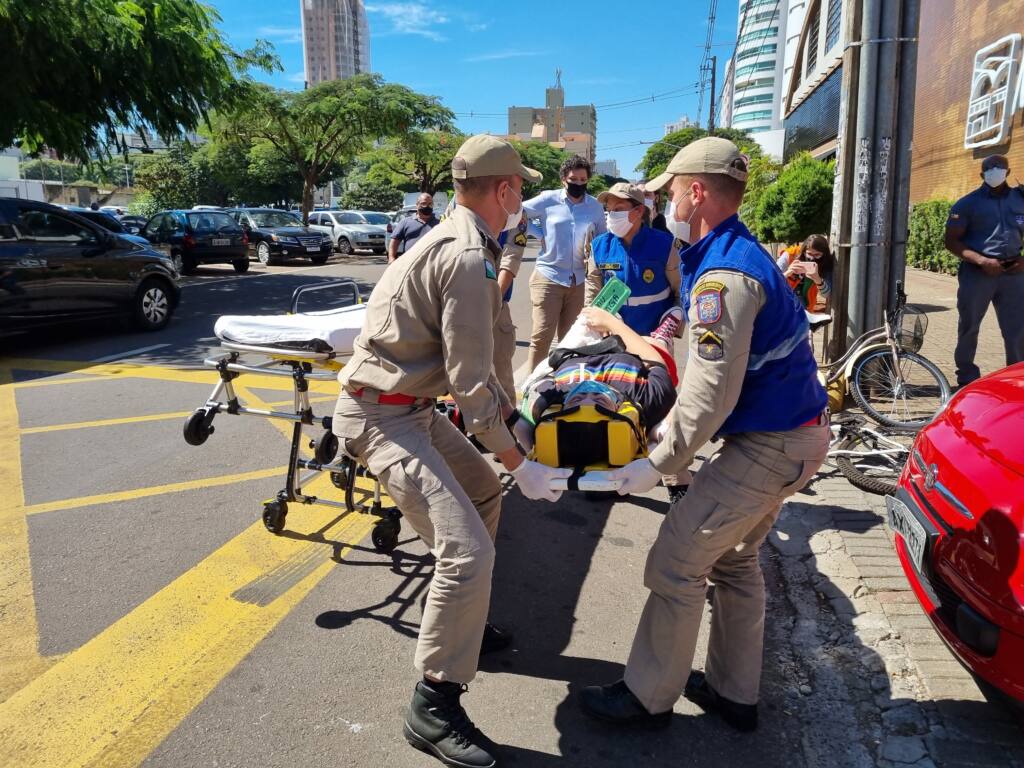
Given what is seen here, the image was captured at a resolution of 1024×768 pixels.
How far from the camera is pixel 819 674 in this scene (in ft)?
10.1

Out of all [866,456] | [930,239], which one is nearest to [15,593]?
[866,456]

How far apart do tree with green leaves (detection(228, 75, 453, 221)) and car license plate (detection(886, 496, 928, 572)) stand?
1152 inches

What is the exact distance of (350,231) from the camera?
28.8 m

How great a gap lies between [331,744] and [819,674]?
6.30ft

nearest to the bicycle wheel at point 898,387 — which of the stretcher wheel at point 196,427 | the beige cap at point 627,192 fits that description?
the beige cap at point 627,192

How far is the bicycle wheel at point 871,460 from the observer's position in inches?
188

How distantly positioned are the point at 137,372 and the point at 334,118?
2413cm

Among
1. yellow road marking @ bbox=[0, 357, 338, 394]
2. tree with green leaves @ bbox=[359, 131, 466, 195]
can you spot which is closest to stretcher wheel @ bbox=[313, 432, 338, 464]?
yellow road marking @ bbox=[0, 357, 338, 394]

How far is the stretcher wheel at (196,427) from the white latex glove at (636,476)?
2.25 m

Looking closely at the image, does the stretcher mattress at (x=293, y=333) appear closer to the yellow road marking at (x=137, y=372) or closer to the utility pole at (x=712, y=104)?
the yellow road marking at (x=137, y=372)

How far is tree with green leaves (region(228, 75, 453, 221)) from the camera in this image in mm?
29547

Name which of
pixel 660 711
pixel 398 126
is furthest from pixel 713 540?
pixel 398 126

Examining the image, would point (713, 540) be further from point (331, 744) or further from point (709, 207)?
point (331, 744)

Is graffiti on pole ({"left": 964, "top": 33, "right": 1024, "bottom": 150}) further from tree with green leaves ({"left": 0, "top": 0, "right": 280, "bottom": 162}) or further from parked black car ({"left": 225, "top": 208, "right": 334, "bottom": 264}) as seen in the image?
parked black car ({"left": 225, "top": 208, "right": 334, "bottom": 264})
